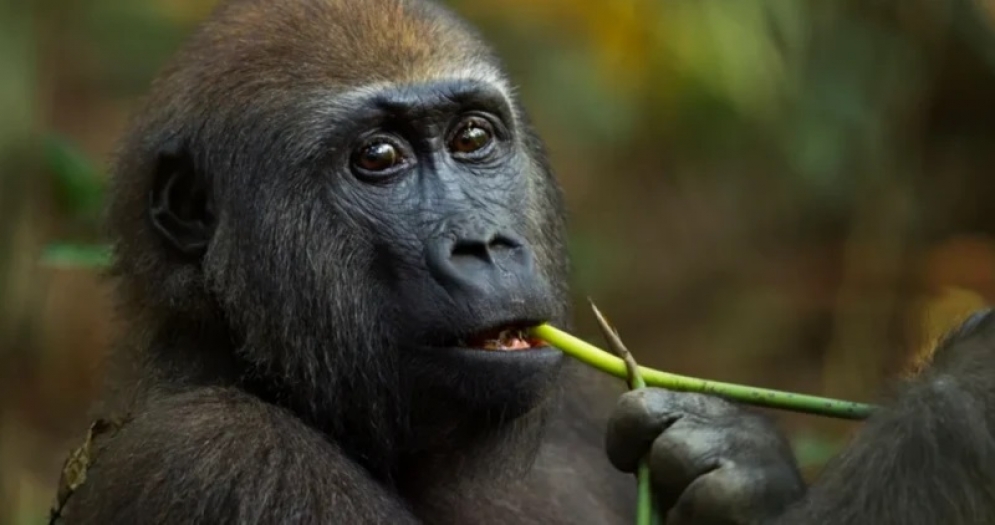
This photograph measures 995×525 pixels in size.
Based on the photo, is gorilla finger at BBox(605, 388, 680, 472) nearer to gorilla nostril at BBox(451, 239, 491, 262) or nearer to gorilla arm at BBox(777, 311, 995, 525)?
gorilla arm at BBox(777, 311, 995, 525)

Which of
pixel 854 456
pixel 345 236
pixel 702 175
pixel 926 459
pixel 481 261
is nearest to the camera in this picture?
pixel 926 459

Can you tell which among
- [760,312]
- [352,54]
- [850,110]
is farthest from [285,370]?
[760,312]

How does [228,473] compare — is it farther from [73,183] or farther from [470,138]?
[73,183]

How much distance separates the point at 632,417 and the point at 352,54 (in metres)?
1.16

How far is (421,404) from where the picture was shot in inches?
131

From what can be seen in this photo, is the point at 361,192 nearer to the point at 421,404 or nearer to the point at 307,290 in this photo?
the point at 307,290

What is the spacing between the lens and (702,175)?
8.74m

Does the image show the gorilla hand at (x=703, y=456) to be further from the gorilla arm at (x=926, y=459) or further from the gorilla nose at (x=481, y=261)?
the gorilla nose at (x=481, y=261)

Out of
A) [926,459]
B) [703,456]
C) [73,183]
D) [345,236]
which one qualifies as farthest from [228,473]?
[73,183]

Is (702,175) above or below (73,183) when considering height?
above

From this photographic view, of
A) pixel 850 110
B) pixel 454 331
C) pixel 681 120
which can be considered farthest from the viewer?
pixel 681 120

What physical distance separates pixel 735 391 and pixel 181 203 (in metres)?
1.44

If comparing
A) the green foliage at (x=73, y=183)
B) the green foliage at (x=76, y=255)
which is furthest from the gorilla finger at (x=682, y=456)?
the green foliage at (x=73, y=183)

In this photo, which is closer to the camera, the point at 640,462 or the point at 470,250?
the point at 640,462
